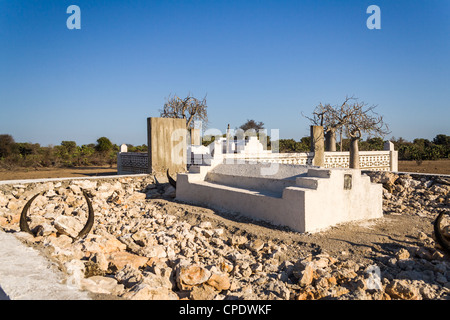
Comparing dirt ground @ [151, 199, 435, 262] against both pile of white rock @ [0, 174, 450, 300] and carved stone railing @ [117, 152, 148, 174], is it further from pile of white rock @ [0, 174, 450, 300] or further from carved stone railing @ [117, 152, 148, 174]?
carved stone railing @ [117, 152, 148, 174]

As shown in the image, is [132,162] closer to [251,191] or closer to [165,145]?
[165,145]

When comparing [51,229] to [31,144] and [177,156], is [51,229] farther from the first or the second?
[31,144]

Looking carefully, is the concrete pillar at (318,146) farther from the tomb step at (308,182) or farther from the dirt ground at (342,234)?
the tomb step at (308,182)

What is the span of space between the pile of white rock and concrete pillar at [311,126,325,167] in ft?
25.8

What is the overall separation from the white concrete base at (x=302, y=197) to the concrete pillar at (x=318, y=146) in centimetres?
615

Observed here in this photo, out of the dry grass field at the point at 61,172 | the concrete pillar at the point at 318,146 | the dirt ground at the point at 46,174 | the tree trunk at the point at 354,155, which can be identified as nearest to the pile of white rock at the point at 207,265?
the concrete pillar at the point at 318,146

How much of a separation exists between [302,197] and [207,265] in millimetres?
2038

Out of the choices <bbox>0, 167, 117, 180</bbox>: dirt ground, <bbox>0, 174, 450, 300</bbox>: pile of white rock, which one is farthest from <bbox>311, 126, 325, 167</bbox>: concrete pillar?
<bbox>0, 167, 117, 180</bbox>: dirt ground

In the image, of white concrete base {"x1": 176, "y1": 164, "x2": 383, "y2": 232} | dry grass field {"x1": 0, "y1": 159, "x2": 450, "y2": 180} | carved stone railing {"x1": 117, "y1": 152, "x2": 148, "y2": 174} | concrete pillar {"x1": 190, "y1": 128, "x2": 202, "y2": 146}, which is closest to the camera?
white concrete base {"x1": 176, "y1": 164, "x2": 383, "y2": 232}

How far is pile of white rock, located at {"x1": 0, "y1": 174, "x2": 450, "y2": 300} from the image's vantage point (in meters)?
2.96

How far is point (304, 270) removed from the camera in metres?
3.29

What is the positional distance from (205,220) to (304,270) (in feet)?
9.27

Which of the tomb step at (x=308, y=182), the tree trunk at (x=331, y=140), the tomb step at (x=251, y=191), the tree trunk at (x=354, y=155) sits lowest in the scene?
the tomb step at (x=251, y=191)

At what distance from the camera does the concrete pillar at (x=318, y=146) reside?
40.6 feet
